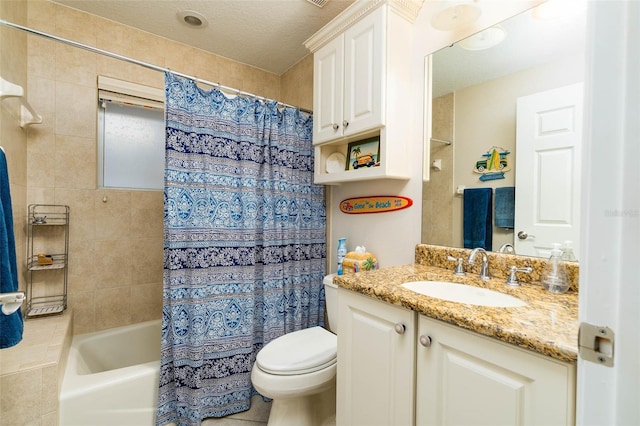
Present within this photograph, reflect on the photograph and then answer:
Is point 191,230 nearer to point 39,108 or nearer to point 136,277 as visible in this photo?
point 136,277

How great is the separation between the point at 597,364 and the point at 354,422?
0.95m

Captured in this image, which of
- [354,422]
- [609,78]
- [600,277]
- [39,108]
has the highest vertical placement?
[39,108]

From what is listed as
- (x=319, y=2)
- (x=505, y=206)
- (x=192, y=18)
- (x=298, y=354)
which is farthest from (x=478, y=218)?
(x=192, y=18)

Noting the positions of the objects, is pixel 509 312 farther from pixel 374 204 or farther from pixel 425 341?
pixel 374 204

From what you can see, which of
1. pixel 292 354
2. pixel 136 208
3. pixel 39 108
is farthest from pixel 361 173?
pixel 39 108

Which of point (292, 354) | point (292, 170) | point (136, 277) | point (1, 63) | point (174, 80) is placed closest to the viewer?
point (1, 63)

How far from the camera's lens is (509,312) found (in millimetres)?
775

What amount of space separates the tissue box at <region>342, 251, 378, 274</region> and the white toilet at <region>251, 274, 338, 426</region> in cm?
39

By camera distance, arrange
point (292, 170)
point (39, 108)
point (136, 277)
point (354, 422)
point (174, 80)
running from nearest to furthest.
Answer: point (354, 422) → point (174, 80) → point (39, 108) → point (292, 170) → point (136, 277)

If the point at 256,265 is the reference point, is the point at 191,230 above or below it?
above

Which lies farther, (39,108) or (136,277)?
(136,277)

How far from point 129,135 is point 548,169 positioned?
2551 millimetres

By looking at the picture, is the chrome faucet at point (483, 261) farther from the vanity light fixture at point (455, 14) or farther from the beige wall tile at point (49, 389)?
the beige wall tile at point (49, 389)

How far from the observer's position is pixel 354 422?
1081 mm
